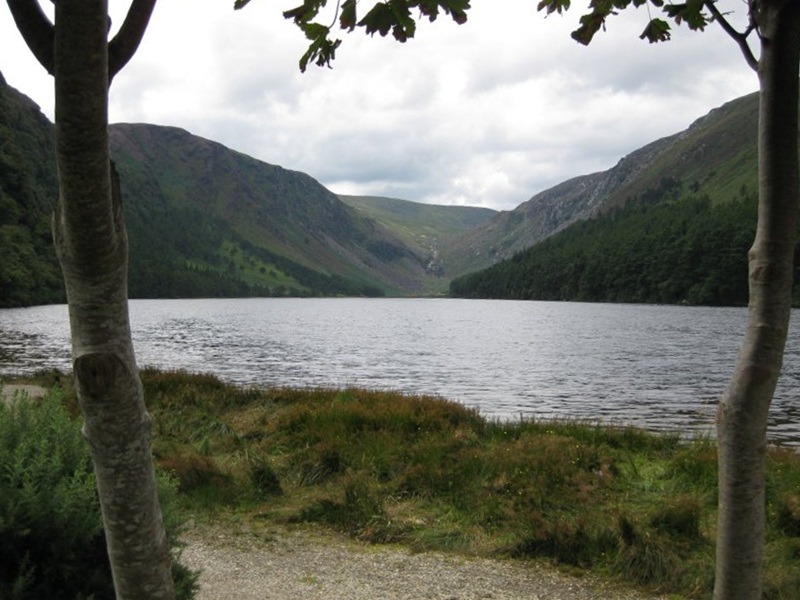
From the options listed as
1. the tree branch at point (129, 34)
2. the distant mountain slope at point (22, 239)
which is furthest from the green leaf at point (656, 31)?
the distant mountain slope at point (22, 239)

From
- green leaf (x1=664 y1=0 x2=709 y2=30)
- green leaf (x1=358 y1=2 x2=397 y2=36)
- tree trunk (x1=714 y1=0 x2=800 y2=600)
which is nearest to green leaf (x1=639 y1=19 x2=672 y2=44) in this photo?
green leaf (x1=664 y1=0 x2=709 y2=30)

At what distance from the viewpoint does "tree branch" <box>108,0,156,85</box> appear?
233 cm

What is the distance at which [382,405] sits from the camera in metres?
15.3

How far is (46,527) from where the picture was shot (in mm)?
4406

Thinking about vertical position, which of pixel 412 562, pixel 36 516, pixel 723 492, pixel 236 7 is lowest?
pixel 412 562

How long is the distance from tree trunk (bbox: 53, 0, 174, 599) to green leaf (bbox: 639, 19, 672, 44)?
262 centimetres

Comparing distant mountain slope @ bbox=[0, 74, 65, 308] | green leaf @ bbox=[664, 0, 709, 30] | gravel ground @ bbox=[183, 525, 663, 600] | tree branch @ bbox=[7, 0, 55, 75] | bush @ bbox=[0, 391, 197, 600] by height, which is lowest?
gravel ground @ bbox=[183, 525, 663, 600]

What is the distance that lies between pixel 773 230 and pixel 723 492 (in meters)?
1.13

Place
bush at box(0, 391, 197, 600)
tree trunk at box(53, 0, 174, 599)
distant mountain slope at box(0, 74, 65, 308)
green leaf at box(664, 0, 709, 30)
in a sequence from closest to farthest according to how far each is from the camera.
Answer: tree trunk at box(53, 0, 174, 599) < green leaf at box(664, 0, 709, 30) < bush at box(0, 391, 197, 600) < distant mountain slope at box(0, 74, 65, 308)

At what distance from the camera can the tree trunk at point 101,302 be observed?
200 cm

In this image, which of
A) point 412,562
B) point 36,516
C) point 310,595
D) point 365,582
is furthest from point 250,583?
point 36,516

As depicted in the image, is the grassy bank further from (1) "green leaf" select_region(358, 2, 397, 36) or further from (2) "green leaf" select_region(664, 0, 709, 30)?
(1) "green leaf" select_region(358, 2, 397, 36)

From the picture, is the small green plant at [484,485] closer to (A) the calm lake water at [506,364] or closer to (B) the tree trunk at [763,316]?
(B) the tree trunk at [763,316]

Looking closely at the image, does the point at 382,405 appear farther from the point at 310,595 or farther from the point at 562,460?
the point at 310,595
